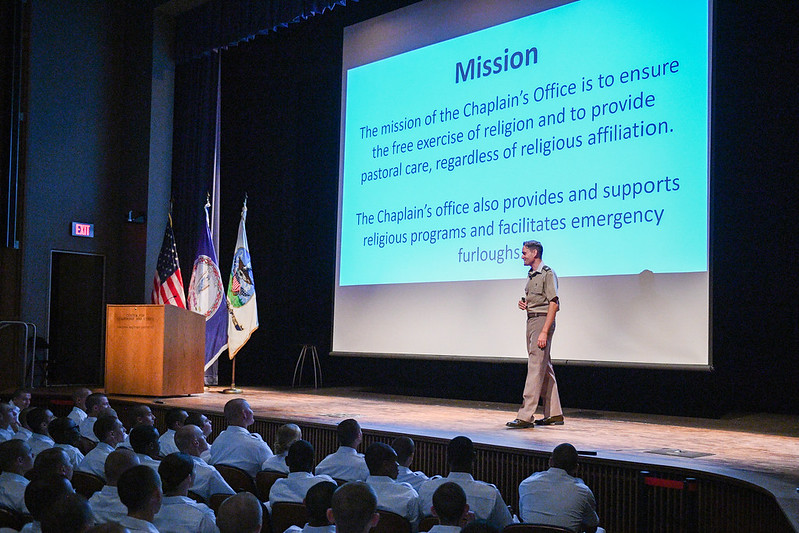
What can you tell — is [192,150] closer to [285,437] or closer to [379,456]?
[285,437]

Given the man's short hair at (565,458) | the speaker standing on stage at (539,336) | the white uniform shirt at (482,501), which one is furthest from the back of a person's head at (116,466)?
the speaker standing on stage at (539,336)

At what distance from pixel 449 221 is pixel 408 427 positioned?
2459 mm

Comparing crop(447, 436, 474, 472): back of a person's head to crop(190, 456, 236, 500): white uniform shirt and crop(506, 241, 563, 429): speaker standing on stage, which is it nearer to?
crop(190, 456, 236, 500): white uniform shirt

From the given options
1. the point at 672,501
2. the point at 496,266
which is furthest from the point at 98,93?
the point at 672,501

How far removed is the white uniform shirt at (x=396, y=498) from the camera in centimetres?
285

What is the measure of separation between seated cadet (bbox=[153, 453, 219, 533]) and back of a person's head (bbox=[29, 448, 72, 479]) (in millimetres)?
Result: 501

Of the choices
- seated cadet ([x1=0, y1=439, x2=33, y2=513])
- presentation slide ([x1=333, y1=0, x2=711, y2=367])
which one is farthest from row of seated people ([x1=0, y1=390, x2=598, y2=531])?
presentation slide ([x1=333, y1=0, x2=711, y2=367])

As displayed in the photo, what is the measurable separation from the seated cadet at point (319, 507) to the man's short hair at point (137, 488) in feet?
1.40

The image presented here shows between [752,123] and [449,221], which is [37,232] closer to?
[449,221]

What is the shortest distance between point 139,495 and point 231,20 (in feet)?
26.5

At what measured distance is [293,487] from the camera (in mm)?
3016

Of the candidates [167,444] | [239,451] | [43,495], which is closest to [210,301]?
[167,444]

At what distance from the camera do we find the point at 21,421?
5574mm

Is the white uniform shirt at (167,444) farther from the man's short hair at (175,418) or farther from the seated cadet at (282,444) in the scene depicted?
the seated cadet at (282,444)
